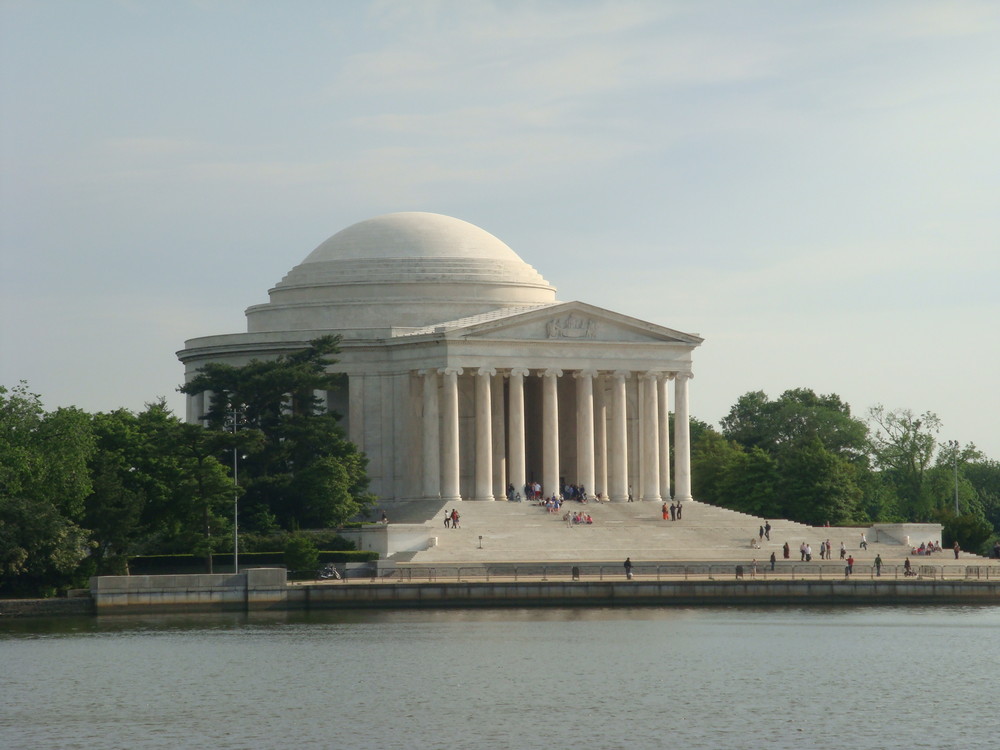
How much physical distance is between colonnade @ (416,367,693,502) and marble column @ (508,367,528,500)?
60mm

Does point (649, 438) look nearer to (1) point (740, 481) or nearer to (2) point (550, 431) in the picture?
(2) point (550, 431)

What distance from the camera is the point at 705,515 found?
4894 inches

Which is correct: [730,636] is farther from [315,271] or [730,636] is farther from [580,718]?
[315,271]

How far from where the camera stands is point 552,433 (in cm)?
12825

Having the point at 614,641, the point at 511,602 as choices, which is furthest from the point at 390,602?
the point at 614,641

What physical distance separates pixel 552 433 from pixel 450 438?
6.58 meters

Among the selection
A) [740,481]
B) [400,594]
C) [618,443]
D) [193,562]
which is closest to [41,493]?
[193,562]

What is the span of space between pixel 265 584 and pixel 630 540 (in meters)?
25.8

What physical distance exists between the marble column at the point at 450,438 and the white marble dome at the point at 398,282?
24.1 feet

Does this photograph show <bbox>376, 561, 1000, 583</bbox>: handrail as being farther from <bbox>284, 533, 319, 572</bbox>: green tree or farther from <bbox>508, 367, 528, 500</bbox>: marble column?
<bbox>508, 367, 528, 500</bbox>: marble column

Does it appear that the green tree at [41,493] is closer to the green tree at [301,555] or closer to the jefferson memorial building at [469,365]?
the green tree at [301,555]

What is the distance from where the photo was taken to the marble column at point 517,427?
4970 inches

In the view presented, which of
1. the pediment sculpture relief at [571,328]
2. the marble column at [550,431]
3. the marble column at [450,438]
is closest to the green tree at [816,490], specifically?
the marble column at [550,431]

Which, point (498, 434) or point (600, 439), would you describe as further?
point (600, 439)
